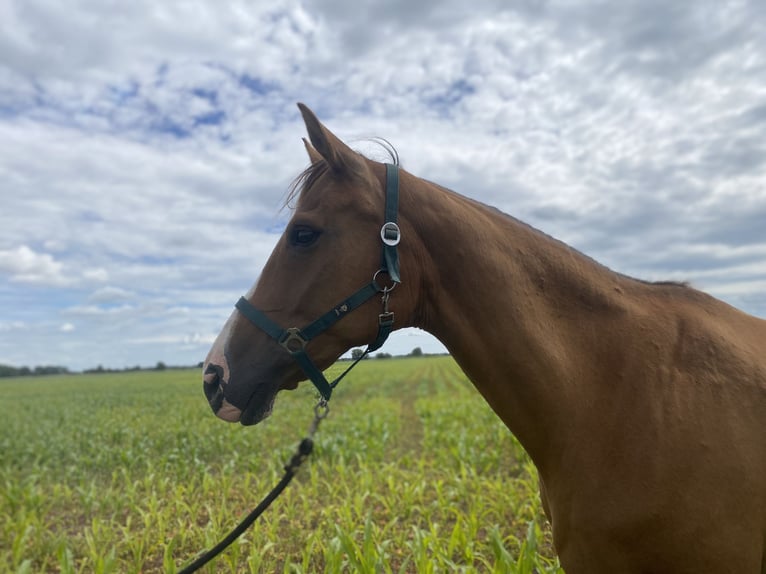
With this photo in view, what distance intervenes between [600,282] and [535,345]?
0.52m

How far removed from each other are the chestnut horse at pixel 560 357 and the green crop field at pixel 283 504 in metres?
0.53

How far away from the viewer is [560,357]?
2.14 meters

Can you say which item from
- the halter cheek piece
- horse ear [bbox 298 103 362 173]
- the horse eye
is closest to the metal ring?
the halter cheek piece

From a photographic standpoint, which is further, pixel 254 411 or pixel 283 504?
pixel 283 504

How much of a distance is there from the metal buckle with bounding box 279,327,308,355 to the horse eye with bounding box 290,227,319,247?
38 centimetres

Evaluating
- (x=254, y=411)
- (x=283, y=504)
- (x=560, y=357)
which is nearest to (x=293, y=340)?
(x=254, y=411)

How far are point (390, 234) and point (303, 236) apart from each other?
1.29ft

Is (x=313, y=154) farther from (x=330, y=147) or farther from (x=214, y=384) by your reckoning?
(x=214, y=384)

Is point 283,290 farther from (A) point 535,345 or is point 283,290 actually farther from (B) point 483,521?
(B) point 483,521

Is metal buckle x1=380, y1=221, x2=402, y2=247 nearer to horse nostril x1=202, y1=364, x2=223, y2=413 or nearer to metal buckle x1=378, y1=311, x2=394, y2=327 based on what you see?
metal buckle x1=378, y1=311, x2=394, y2=327

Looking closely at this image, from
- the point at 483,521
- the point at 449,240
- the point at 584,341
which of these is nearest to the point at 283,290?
the point at 449,240

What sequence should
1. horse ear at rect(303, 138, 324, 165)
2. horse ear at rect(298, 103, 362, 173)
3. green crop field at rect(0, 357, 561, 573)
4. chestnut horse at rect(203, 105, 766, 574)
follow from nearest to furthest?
chestnut horse at rect(203, 105, 766, 574) → horse ear at rect(298, 103, 362, 173) → horse ear at rect(303, 138, 324, 165) → green crop field at rect(0, 357, 561, 573)

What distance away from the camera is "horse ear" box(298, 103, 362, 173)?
2.11m

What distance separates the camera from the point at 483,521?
6.03 meters
